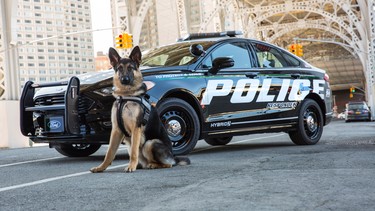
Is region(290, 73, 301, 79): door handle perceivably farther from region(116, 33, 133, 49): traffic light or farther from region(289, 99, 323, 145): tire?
region(116, 33, 133, 49): traffic light

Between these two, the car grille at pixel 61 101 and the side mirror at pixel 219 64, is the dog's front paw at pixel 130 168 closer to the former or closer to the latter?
the car grille at pixel 61 101

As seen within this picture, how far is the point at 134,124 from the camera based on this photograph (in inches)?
233

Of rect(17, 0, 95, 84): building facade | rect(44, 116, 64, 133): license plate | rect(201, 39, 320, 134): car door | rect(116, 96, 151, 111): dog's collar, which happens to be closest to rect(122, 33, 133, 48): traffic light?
rect(201, 39, 320, 134): car door

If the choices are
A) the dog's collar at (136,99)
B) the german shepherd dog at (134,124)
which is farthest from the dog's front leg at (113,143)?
the dog's collar at (136,99)

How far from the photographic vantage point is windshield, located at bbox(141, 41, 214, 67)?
8.11 meters

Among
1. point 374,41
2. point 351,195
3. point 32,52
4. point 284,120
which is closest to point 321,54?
point 374,41

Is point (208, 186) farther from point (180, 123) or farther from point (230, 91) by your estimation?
point (230, 91)

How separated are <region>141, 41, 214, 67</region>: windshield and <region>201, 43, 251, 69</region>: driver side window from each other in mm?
182

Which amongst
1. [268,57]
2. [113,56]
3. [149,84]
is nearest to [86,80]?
[149,84]

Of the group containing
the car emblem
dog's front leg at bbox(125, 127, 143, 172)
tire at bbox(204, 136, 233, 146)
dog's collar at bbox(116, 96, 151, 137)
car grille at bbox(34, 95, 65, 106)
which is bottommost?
tire at bbox(204, 136, 233, 146)

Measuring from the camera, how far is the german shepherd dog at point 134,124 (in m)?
5.93

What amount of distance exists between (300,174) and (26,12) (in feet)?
381

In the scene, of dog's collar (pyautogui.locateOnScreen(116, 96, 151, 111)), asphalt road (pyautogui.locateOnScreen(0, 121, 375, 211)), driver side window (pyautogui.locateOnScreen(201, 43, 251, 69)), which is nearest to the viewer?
asphalt road (pyautogui.locateOnScreen(0, 121, 375, 211))

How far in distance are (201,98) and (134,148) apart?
224 cm
